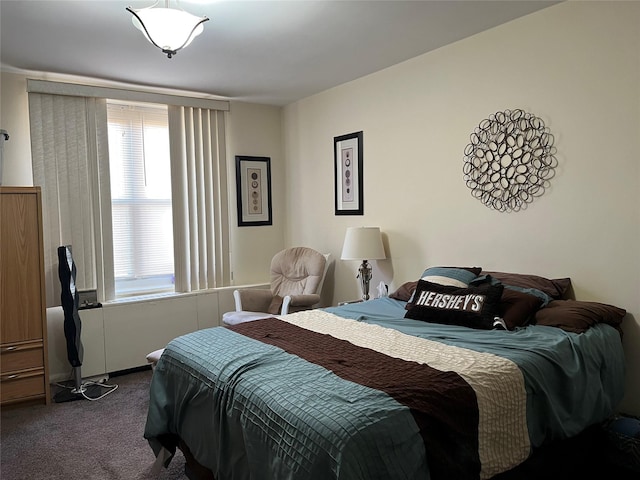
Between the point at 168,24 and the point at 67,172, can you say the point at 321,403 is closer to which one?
the point at 168,24

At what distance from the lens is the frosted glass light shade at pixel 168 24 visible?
2.26m

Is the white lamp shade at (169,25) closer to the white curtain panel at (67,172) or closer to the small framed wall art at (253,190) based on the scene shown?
the white curtain panel at (67,172)

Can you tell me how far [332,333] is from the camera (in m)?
2.58

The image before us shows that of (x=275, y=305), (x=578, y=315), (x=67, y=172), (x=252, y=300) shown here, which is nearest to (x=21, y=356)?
(x=67, y=172)

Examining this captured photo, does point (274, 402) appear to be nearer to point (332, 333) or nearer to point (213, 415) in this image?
point (213, 415)

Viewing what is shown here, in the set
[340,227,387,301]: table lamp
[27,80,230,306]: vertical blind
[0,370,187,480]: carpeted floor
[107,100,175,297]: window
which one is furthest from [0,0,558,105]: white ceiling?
[0,370,187,480]: carpeted floor

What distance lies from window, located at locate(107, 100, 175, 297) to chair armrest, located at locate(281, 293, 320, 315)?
1437mm

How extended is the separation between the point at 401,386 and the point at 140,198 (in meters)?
3.58

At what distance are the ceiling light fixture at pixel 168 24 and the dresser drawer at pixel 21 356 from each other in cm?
251

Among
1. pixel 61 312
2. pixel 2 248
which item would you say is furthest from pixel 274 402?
pixel 61 312

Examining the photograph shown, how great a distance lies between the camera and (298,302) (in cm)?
401

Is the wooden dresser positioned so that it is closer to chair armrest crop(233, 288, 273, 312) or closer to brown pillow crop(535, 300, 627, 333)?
chair armrest crop(233, 288, 273, 312)

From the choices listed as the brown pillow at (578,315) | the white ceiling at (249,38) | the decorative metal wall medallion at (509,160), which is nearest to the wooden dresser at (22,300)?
the white ceiling at (249,38)

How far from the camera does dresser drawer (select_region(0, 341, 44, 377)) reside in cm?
344
